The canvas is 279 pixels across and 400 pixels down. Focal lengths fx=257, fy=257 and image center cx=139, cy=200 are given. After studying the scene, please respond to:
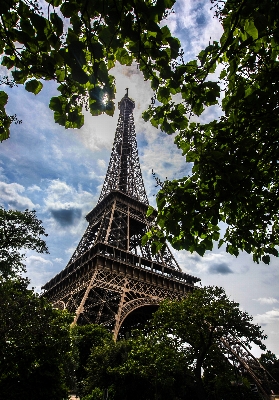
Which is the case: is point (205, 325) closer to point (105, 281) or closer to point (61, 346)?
point (61, 346)

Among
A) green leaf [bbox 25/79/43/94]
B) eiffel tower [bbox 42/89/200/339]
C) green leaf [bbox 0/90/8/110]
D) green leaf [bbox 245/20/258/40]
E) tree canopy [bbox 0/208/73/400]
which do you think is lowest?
tree canopy [bbox 0/208/73/400]

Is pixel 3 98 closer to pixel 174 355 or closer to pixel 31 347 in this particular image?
pixel 31 347

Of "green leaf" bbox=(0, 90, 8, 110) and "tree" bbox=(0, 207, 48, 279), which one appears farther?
"tree" bbox=(0, 207, 48, 279)

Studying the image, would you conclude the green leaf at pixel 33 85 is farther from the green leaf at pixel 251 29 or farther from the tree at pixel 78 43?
the green leaf at pixel 251 29

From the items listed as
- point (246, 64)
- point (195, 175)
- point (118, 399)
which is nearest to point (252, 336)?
point (118, 399)

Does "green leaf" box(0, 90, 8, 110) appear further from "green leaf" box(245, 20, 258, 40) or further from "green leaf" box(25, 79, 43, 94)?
"green leaf" box(245, 20, 258, 40)

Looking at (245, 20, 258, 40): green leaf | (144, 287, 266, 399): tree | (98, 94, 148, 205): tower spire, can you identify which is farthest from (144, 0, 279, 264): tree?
(98, 94, 148, 205): tower spire
